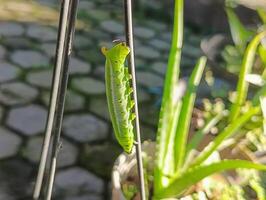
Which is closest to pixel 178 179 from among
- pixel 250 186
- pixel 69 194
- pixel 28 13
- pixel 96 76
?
pixel 250 186

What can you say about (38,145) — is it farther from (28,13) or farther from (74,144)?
(28,13)

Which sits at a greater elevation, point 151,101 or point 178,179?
point 178,179

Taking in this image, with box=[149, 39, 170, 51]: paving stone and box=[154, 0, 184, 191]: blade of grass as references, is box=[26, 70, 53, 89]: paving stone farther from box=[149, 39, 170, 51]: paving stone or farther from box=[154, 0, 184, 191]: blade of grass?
box=[154, 0, 184, 191]: blade of grass

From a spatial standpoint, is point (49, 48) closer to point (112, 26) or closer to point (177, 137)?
point (112, 26)

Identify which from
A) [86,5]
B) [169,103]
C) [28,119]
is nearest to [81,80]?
[28,119]

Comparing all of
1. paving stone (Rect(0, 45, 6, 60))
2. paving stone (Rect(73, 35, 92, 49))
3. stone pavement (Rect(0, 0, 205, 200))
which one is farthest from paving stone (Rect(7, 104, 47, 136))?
paving stone (Rect(73, 35, 92, 49))

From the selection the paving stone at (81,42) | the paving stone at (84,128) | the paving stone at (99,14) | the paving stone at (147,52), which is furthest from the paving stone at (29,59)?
the paving stone at (99,14)
